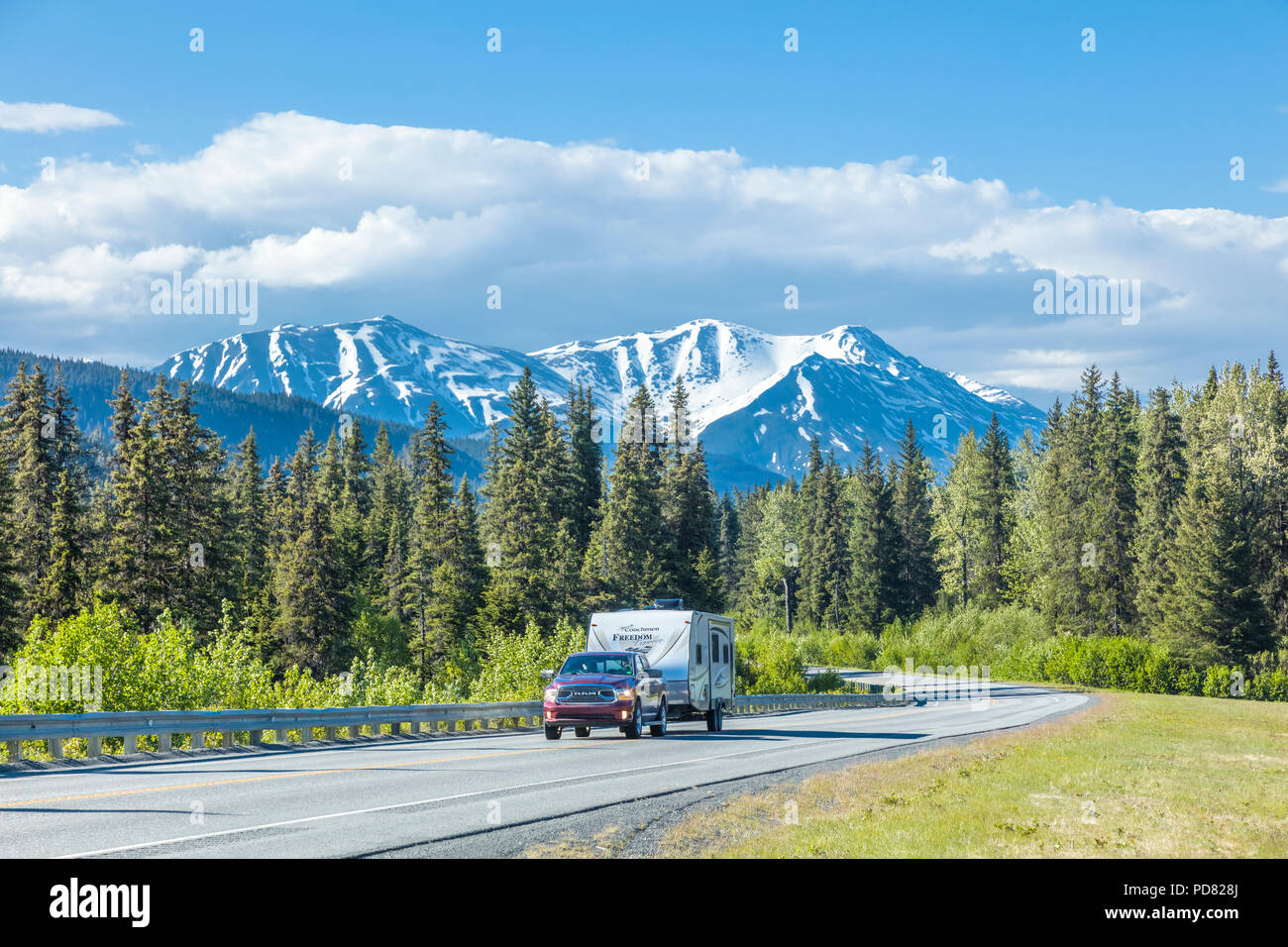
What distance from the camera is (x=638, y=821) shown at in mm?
12219

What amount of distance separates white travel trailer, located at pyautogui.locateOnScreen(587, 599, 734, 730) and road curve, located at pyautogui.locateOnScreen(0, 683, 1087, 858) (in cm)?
202

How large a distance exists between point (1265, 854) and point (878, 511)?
4217 inches

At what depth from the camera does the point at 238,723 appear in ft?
66.1

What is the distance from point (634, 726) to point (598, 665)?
157cm

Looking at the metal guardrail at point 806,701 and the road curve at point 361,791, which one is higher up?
the road curve at point 361,791

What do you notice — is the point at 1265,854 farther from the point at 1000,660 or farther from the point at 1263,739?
the point at 1000,660

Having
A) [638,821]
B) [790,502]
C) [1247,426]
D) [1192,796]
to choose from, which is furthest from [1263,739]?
[790,502]

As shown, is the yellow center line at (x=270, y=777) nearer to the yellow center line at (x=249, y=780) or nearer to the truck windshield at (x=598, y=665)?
the yellow center line at (x=249, y=780)

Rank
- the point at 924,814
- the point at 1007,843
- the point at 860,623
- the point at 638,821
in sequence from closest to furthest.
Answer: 1. the point at 1007,843
2. the point at 638,821
3. the point at 924,814
4. the point at 860,623

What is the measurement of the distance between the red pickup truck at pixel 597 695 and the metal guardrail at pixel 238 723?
3.17 meters

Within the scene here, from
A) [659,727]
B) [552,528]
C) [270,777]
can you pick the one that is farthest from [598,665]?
[552,528]

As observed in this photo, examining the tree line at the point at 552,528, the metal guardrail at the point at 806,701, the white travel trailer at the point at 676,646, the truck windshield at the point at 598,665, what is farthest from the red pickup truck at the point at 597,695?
the tree line at the point at 552,528

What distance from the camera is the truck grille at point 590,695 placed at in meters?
24.1

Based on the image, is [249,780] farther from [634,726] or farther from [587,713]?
[634,726]
